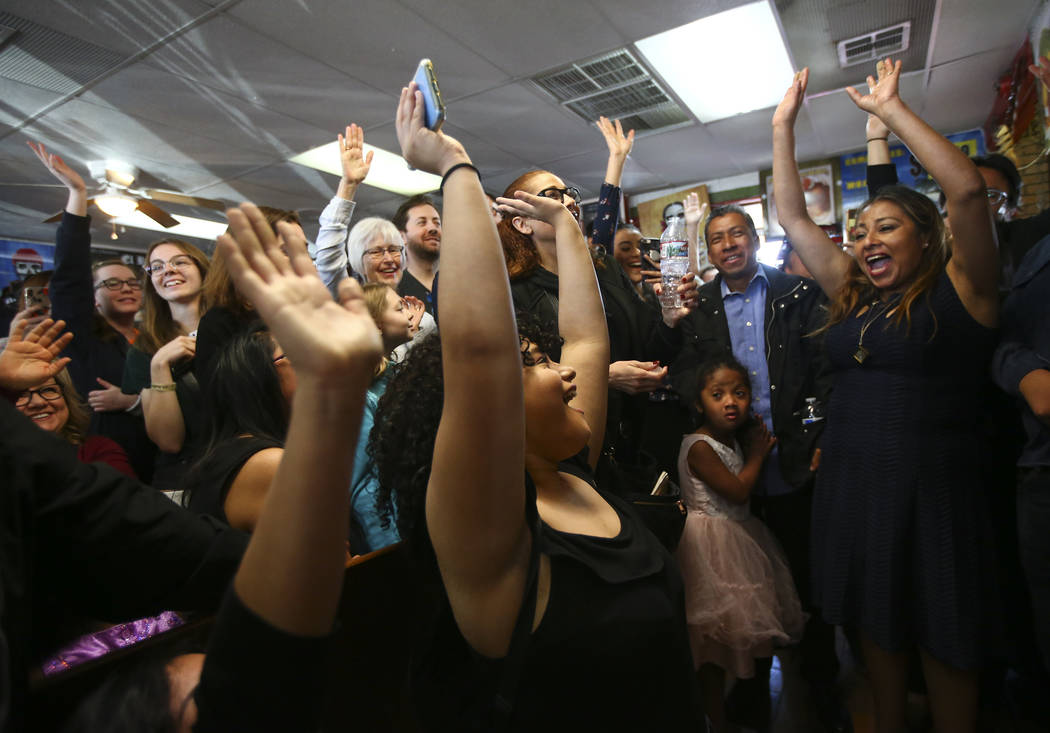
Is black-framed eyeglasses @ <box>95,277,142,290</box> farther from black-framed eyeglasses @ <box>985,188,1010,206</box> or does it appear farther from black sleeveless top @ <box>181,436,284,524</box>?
black-framed eyeglasses @ <box>985,188,1010,206</box>

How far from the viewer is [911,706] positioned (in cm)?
203

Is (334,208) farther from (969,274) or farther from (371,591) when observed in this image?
(969,274)

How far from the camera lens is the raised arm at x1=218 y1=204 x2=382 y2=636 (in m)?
0.51

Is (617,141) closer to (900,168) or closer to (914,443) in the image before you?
(914,443)

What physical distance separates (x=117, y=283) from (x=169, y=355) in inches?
52.8

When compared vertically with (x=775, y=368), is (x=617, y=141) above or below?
above

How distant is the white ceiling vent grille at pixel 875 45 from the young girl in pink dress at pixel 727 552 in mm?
3042

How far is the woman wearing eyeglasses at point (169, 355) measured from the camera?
6.52 ft

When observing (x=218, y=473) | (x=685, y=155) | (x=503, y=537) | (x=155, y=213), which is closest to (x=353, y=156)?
(x=218, y=473)

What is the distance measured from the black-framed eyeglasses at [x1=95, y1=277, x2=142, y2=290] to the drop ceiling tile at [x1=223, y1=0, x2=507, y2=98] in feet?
5.06

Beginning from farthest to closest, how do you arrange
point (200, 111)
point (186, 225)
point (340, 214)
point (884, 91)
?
point (186, 225)
point (200, 111)
point (340, 214)
point (884, 91)

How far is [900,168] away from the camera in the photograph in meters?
5.78

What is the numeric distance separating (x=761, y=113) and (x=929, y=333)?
3958mm

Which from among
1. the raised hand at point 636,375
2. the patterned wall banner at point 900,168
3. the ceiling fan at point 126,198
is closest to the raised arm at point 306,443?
the raised hand at point 636,375
